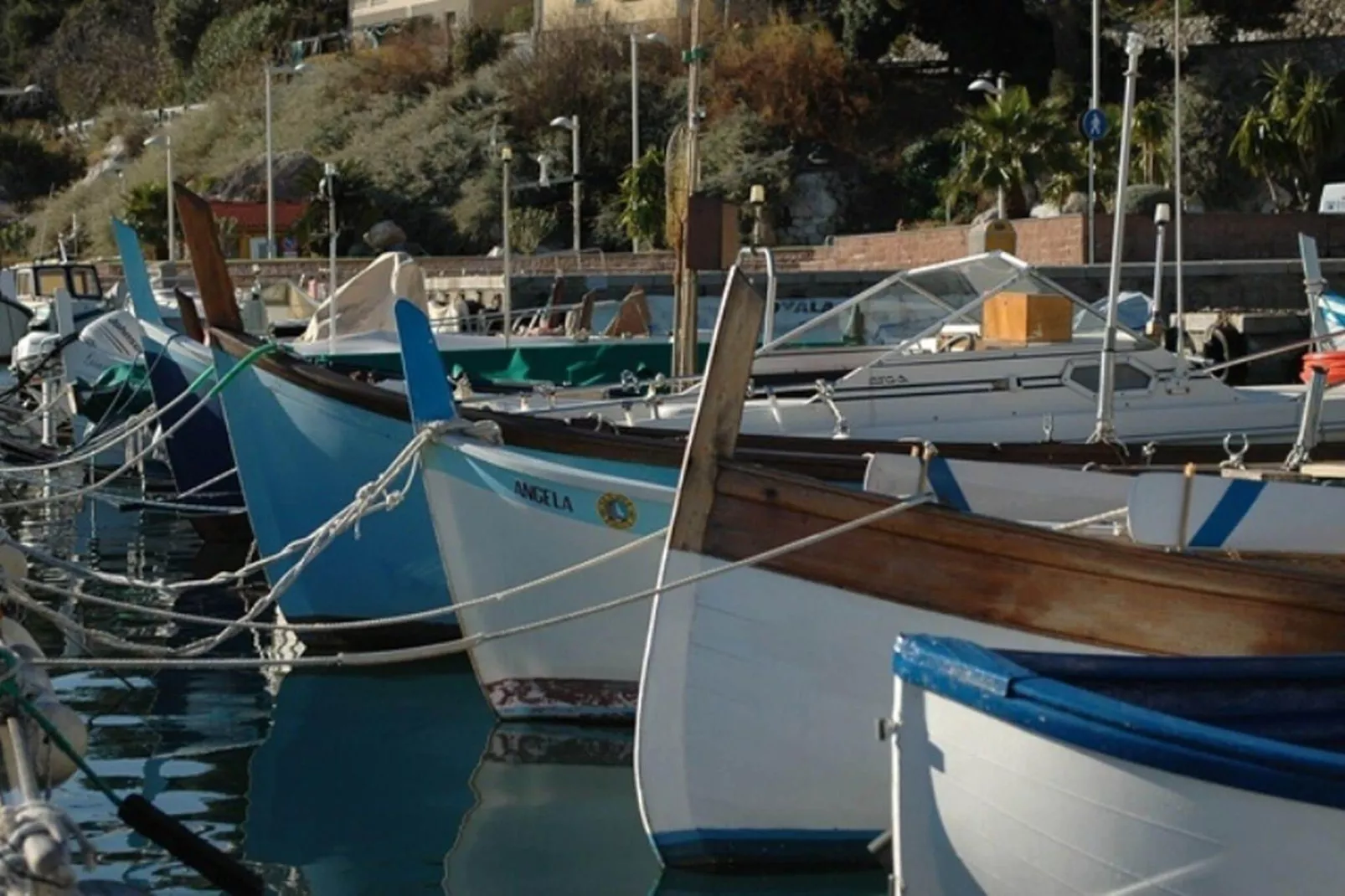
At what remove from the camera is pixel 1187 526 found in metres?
7.23

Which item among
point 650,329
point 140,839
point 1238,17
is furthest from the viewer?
point 1238,17

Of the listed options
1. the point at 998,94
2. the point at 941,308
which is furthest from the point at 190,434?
the point at 998,94

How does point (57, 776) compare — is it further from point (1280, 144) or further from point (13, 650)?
point (1280, 144)

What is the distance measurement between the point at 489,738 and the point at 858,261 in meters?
26.0

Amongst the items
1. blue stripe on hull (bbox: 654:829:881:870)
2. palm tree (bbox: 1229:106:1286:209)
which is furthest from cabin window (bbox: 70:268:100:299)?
blue stripe on hull (bbox: 654:829:881:870)

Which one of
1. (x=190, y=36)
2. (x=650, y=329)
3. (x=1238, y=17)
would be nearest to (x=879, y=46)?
(x=1238, y=17)

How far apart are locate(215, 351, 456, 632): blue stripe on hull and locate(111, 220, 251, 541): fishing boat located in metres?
2.88

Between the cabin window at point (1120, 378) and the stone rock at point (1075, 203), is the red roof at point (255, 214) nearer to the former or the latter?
the stone rock at point (1075, 203)

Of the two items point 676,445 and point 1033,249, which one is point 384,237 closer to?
point 1033,249

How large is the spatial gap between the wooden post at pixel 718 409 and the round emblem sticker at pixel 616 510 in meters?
1.94

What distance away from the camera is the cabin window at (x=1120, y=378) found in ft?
42.7

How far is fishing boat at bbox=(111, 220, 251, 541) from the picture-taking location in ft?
50.3

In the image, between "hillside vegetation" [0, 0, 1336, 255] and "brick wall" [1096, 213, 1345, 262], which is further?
"hillside vegetation" [0, 0, 1336, 255]

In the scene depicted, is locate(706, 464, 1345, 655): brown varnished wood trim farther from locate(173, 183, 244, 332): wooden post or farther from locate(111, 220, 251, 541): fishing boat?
locate(111, 220, 251, 541): fishing boat
